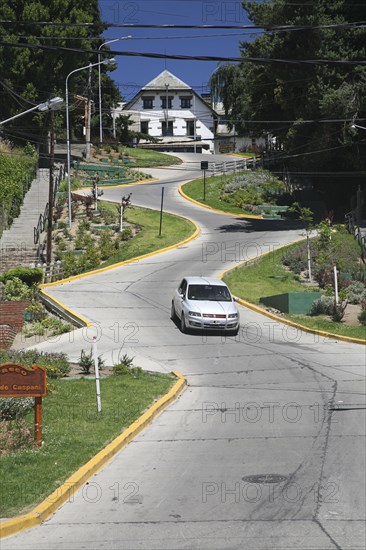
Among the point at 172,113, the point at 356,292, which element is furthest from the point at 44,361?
the point at 172,113

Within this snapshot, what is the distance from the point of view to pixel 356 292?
31.1m

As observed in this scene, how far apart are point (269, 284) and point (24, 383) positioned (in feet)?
74.2

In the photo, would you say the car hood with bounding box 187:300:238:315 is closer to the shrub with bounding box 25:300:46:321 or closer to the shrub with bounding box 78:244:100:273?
the shrub with bounding box 25:300:46:321

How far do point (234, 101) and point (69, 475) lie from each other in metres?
81.5

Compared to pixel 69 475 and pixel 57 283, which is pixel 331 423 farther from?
pixel 57 283

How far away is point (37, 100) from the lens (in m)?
62.7

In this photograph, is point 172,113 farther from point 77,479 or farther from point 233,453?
point 77,479

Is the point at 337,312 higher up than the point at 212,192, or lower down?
lower down

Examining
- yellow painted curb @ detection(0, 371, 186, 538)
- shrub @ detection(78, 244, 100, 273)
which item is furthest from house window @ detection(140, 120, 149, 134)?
yellow painted curb @ detection(0, 371, 186, 538)

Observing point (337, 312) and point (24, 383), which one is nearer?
point (24, 383)

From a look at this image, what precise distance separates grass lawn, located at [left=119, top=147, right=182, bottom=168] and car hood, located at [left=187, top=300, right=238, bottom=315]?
53.6 m

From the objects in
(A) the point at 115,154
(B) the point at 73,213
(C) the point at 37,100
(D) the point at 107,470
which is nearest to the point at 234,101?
(A) the point at 115,154

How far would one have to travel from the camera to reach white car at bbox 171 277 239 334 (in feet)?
78.9

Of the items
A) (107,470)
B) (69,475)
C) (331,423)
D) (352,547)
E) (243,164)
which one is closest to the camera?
(352,547)
